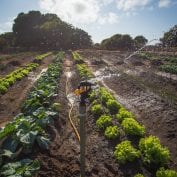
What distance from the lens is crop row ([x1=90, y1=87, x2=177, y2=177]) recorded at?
6.21 m

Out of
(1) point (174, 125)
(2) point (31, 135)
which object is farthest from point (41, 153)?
(1) point (174, 125)

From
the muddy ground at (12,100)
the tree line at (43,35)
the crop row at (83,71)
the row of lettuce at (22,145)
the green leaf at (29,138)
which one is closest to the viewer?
the row of lettuce at (22,145)

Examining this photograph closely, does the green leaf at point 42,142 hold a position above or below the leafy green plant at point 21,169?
below

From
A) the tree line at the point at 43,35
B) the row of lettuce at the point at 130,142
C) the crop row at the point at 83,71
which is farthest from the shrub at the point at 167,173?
the tree line at the point at 43,35

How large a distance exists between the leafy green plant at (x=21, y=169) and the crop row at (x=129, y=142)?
7.07 ft

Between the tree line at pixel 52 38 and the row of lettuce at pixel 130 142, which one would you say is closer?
the row of lettuce at pixel 130 142

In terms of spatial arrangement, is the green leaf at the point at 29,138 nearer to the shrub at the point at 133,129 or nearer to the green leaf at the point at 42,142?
the green leaf at the point at 42,142

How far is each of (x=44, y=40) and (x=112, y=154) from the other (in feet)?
190

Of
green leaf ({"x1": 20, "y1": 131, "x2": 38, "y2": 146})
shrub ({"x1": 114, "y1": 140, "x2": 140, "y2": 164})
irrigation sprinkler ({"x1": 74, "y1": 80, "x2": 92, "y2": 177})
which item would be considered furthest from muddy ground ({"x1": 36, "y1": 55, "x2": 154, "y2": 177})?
irrigation sprinkler ({"x1": 74, "y1": 80, "x2": 92, "y2": 177})

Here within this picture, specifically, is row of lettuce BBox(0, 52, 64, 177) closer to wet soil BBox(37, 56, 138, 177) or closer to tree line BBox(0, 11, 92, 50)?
wet soil BBox(37, 56, 138, 177)

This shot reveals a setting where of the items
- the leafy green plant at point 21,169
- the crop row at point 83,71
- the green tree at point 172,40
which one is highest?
the green tree at point 172,40

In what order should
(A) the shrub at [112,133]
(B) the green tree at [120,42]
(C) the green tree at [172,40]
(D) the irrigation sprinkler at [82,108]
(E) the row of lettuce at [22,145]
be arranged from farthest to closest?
(B) the green tree at [120,42], (C) the green tree at [172,40], (A) the shrub at [112,133], (E) the row of lettuce at [22,145], (D) the irrigation sprinkler at [82,108]

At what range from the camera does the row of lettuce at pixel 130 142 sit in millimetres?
6191

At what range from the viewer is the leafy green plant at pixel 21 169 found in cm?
496
